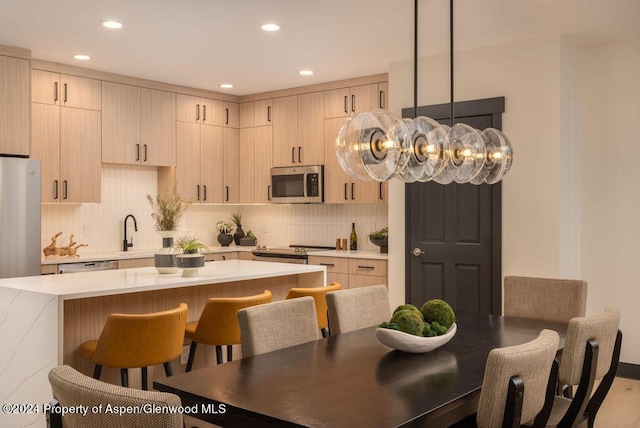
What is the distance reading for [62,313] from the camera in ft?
9.99

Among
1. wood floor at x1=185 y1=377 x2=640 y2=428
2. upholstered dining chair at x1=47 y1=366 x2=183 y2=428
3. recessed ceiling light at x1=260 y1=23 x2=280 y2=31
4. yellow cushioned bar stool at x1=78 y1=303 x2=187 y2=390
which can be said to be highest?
recessed ceiling light at x1=260 y1=23 x2=280 y2=31

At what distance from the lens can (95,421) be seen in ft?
4.82

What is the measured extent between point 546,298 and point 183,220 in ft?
14.3

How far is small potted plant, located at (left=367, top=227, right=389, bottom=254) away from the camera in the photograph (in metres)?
5.90

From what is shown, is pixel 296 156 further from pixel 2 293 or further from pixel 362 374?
pixel 362 374

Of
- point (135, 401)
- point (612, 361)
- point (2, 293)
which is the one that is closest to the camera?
point (135, 401)

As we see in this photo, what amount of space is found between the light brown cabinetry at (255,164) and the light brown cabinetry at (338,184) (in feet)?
2.61

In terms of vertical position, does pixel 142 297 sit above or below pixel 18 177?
below

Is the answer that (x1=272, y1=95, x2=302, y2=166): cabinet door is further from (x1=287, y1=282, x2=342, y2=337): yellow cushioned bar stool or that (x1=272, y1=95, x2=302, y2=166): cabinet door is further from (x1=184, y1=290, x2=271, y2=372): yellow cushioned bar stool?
(x1=184, y1=290, x2=271, y2=372): yellow cushioned bar stool

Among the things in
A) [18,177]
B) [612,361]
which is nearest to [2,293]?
[18,177]

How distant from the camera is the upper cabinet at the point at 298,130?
6.43 m

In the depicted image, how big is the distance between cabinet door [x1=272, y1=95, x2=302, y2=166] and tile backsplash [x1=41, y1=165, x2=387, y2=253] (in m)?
0.63

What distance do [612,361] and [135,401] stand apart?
2.19 metres

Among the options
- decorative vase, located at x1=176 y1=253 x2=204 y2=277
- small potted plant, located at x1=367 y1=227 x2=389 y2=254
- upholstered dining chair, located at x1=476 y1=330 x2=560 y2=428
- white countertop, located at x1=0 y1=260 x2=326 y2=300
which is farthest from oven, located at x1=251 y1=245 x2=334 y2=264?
upholstered dining chair, located at x1=476 y1=330 x2=560 y2=428
